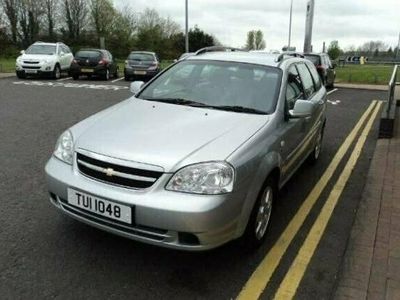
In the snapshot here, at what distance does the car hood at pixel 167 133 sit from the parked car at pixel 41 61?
17204 mm

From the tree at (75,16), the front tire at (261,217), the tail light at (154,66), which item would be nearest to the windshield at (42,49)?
the tail light at (154,66)

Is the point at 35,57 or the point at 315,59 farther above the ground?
the point at 315,59

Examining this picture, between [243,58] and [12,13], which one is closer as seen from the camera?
[243,58]

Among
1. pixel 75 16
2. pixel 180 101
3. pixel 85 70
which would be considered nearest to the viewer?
pixel 180 101

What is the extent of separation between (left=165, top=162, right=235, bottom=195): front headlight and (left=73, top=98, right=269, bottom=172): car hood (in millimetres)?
55

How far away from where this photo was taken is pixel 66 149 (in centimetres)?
380

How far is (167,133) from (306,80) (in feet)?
9.22

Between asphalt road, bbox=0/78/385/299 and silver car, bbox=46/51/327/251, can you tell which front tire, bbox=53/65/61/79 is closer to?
asphalt road, bbox=0/78/385/299

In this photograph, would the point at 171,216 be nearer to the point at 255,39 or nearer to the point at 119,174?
the point at 119,174

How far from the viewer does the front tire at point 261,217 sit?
12.2 ft

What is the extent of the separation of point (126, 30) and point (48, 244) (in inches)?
2286

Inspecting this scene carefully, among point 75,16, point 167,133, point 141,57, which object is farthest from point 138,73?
point 75,16

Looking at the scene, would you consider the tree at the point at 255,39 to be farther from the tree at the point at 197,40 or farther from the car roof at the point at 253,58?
the car roof at the point at 253,58

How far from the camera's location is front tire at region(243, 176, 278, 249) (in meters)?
3.73
